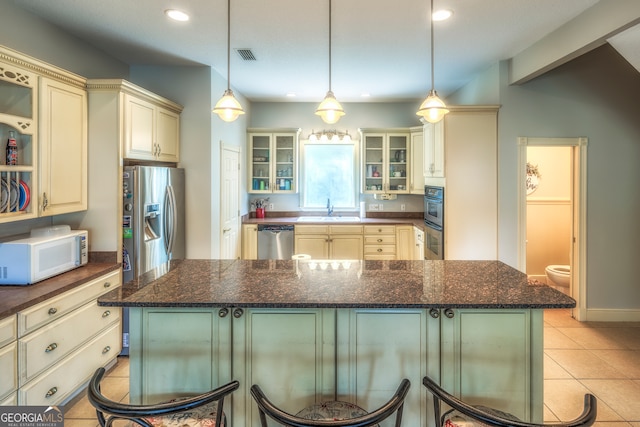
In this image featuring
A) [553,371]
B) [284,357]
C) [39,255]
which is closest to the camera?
[284,357]

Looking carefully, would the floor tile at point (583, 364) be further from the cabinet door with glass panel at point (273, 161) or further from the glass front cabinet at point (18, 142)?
the glass front cabinet at point (18, 142)

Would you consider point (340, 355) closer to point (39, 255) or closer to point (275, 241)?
point (39, 255)

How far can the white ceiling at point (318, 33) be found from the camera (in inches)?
105

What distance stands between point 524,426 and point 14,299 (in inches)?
101

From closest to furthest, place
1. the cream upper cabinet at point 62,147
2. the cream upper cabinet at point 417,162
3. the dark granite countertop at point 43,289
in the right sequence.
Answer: the dark granite countertop at point 43,289 < the cream upper cabinet at point 62,147 < the cream upper cabinet at point 417,162

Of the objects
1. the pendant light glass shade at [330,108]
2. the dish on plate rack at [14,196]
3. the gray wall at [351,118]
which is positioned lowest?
the dish on plate rack at [14,196]

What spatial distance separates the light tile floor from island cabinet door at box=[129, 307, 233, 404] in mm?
1023

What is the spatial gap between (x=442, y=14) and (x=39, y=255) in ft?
11.1

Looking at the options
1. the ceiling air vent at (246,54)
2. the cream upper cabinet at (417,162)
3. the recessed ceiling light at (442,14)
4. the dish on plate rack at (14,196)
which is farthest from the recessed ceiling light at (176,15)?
the cream upper cabinet at (417,162)

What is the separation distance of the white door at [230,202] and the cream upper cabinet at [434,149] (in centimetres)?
251

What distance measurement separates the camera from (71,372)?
2.41 meters

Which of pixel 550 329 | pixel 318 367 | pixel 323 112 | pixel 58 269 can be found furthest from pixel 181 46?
pixel 550 329

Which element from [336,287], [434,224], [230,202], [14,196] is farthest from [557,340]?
[14,196]

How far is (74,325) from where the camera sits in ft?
8.04
